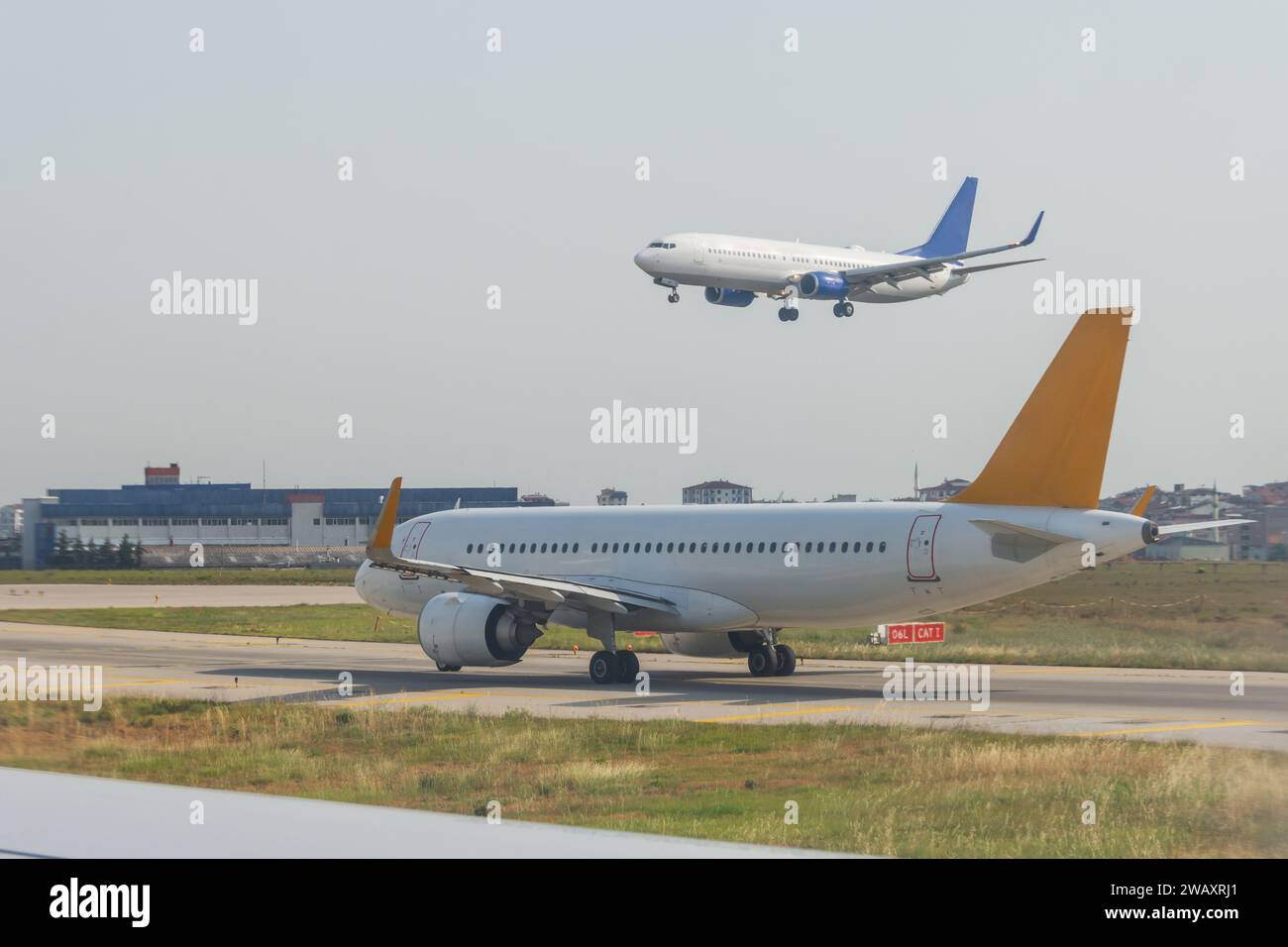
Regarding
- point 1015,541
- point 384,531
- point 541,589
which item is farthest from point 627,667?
point 1015,541

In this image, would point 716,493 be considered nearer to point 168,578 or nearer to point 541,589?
point 168,578

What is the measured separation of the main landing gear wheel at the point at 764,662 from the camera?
35.2 m

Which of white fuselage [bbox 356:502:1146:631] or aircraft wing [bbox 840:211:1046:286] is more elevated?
aircraft wing [bbox 840:211:1046:286]

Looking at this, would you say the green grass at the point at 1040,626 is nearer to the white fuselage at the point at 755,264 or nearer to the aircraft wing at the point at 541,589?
the aircraft wing at the point at 541,589

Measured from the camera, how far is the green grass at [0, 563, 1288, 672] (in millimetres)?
37719

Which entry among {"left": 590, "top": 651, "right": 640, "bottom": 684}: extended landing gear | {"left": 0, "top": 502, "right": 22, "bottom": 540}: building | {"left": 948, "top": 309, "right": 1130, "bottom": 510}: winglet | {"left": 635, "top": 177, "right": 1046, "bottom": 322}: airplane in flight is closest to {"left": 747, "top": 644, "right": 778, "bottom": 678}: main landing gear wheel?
{"left": 590, "top": 651, "right": 640, "bottom": 684}: extended landing gear

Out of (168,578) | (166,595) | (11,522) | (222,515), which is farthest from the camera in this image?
(222,515)

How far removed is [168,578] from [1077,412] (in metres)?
79.8

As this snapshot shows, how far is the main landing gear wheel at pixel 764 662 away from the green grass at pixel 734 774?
10462mm

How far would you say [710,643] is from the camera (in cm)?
3597

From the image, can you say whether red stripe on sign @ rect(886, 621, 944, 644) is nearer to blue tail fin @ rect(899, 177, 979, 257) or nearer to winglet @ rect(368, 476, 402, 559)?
winglet @ rect(368, 476, 402, 559)

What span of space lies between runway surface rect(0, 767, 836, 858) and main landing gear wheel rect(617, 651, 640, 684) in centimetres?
2848

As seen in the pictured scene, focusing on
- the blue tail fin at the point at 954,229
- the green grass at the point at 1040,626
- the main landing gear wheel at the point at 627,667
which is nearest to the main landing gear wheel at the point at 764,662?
the main landing gear wheel at the point at 627,667
